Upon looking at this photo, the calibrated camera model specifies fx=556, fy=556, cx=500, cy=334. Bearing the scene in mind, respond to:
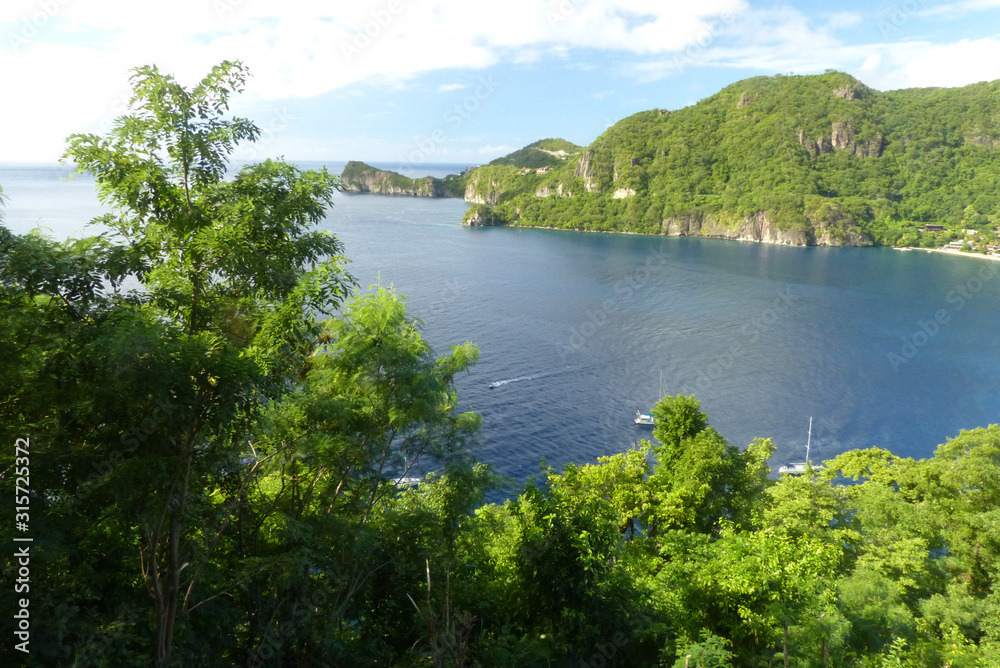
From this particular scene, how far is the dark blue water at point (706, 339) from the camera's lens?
30453mm

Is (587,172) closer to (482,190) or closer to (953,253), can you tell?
(482,190)

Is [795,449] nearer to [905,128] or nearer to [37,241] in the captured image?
[37,241]

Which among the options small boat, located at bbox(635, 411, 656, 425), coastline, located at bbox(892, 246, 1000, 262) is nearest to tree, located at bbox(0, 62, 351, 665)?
small boat, located at bbox(635, 411, 656, 425)

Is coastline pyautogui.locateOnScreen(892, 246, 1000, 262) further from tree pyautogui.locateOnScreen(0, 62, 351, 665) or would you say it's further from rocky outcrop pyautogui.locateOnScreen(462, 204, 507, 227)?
tree pyautogui.locateOnScreen(0, 62, 351, 665)

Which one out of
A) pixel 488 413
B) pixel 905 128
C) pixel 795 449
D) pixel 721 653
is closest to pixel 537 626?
pixel 721 653

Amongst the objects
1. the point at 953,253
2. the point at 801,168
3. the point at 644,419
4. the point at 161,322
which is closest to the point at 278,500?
Result: the point at 161,322

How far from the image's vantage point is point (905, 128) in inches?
5595

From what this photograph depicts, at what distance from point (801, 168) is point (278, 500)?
504ft

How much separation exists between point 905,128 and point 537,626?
178 m

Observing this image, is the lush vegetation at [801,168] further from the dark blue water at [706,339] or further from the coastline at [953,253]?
the dark blue water at [706,339]

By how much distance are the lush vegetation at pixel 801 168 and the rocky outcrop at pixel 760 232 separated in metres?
0.40

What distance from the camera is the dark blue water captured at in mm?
30453

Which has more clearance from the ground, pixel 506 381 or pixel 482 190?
pixel 482 190

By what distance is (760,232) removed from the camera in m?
112
